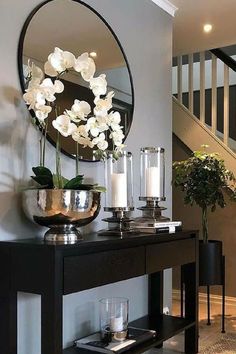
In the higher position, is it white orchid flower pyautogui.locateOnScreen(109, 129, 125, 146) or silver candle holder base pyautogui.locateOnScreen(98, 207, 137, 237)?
white orchid flower pyautogui.locateOnScreen(109, 129, 125, 146)

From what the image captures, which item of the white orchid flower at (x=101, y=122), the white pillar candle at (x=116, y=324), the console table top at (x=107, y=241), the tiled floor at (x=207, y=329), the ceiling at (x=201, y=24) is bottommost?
the tiled floor at (x=207, y=329)

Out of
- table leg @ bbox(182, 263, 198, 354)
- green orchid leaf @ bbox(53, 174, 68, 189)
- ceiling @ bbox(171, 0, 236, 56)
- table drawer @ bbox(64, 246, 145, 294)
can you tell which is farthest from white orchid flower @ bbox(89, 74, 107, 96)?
ceiling @ bbox(171, 0, 236, 56)

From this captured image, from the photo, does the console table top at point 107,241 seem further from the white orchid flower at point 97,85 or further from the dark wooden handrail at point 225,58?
the dark wooden handrail at point 225,58

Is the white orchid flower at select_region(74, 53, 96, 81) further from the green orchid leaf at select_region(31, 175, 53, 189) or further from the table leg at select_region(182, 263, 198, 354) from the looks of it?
the table leg at select_region(182, 263, 198, 354)

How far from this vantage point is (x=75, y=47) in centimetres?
253

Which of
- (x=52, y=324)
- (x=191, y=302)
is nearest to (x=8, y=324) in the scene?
(x=52, y=324)

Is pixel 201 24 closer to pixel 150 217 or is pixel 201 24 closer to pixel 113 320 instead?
pixel 150 217

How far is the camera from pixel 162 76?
3.32 m

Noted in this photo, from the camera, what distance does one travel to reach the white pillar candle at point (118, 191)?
2.45 m

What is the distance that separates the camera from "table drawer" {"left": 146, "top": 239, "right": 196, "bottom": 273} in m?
2.39

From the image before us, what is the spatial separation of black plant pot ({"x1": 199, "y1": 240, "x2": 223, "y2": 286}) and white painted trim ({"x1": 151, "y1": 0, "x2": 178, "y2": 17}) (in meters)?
1.79

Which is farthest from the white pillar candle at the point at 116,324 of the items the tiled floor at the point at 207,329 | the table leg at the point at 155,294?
the table leg at the point at 155,294

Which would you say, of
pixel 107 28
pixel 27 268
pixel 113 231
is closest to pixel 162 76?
pixel 107 28

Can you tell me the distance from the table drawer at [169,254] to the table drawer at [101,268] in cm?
9
